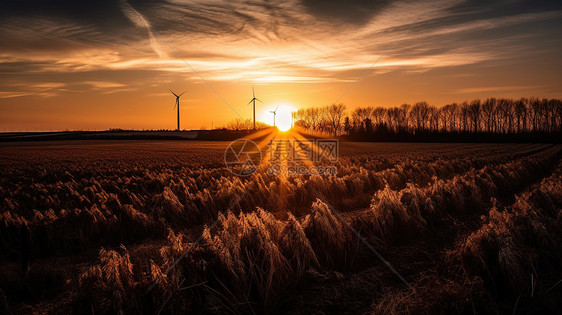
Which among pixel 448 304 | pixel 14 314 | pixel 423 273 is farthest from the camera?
pixel 423 273

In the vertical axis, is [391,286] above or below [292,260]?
below

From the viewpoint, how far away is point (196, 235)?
838 centimetres

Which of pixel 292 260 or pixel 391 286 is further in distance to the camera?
pixel 292 260

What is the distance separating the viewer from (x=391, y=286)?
5105 mm

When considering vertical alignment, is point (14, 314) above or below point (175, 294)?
below

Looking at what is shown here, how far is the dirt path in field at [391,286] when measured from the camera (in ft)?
13.9

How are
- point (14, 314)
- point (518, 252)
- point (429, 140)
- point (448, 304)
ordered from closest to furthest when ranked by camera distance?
point (448, 304)
point (14, 314)
point (518, 252)
point (429, 140)

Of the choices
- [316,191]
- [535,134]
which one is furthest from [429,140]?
[316,191]

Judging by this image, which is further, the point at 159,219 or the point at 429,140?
the point at 429,140

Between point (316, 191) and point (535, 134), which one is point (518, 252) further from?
point (535, 134)

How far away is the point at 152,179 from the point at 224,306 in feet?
41.7

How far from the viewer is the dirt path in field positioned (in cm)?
423

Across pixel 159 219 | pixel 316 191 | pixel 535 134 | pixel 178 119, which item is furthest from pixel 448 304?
pixel 535 134

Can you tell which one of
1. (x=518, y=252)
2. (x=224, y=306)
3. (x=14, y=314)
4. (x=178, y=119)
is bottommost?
(x=14, y=314)
